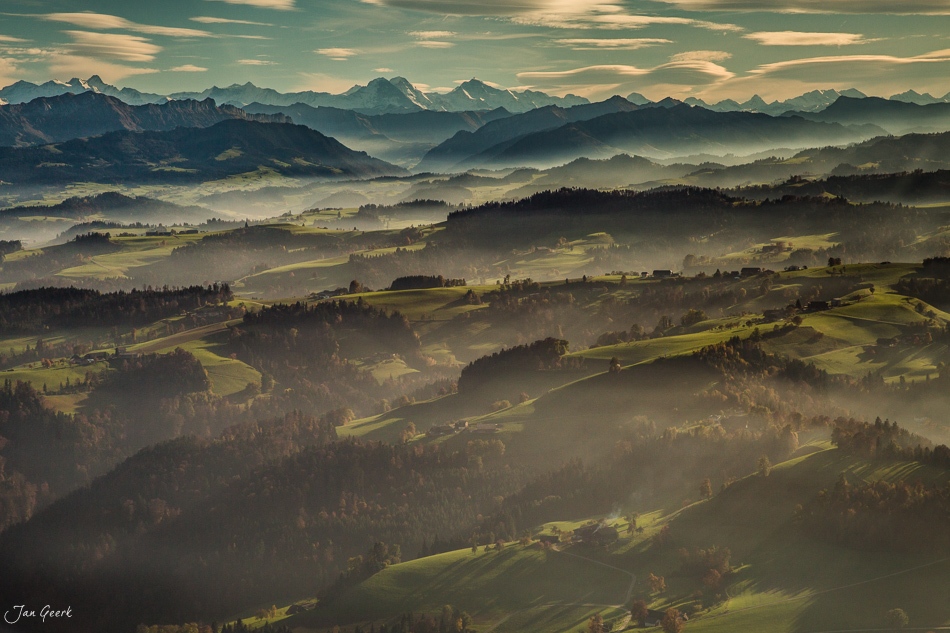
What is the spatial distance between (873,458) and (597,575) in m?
33.3

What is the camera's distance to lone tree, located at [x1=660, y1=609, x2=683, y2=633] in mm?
74875

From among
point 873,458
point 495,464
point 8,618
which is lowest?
point 8,618

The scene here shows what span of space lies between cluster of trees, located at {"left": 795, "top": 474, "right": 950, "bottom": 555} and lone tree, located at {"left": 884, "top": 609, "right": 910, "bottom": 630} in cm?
952

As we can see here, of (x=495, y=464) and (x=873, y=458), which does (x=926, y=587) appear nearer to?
(x=873, y=458)

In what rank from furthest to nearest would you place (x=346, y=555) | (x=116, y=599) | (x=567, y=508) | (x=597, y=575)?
(x=116, y=599) → (x=346, y=555) → (x=567, y=508) → (x=597, y=575)

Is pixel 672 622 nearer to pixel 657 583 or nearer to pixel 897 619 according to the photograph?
pixel 657 583

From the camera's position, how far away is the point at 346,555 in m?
162

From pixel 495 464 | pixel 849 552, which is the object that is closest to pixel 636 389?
pixel 495 464

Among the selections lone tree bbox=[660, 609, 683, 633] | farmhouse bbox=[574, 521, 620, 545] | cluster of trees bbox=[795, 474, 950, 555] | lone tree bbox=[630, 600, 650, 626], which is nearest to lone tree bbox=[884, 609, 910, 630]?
cluster of trees bbox=[795, 474, 950, 555]

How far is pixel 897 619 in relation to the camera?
65.8 meters

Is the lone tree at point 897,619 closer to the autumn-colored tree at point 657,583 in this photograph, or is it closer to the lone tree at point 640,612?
the lone tree at point 640,612

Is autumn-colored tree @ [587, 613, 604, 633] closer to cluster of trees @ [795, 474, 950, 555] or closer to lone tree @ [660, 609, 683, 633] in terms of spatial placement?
lone tree @ [660, 609, 683, 633]

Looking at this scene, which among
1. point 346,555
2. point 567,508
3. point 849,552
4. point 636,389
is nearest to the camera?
point 849,552

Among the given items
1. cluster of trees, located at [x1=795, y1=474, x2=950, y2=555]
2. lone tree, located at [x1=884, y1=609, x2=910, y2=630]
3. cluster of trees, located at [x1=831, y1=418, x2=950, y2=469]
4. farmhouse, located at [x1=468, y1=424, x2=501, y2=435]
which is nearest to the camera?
lone tree, located at [x1=884, y1=609, x2=910, y2=630]
